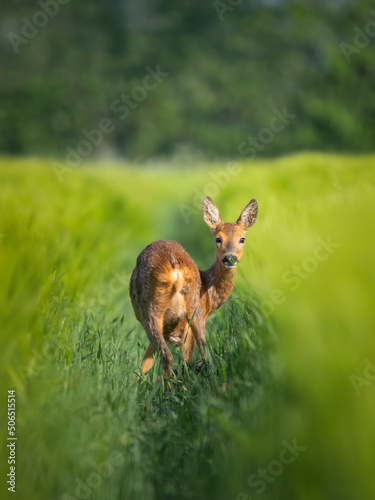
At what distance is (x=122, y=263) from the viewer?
849cm

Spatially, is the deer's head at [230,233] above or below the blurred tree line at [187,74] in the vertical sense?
below

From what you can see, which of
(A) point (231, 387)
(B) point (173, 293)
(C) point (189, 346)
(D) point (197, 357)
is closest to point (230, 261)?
(B) point (173, 293)

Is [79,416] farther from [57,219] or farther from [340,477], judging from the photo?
[57,219]

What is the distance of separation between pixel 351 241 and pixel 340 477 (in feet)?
3.27

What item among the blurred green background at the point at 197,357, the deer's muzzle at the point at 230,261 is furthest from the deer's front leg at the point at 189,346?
the deer's muzzle at the point at 230,261

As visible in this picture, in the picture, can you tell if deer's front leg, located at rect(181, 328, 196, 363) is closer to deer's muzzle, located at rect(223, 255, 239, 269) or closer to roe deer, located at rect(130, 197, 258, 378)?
roe deer, located at rect(130, 197, 258, 378)

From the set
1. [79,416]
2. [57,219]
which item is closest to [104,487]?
[79,416]

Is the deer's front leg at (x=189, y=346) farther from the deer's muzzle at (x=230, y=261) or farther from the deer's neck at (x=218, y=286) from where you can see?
the deer's muzzle at (x=230, y=261)

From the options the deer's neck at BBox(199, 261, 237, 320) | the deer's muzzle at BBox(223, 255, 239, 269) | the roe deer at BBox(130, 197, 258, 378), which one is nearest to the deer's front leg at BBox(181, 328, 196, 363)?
the roe deer at BBox(130, 197, 258, 378)

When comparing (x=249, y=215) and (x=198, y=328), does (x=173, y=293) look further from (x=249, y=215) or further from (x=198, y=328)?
(x=249, y=215)

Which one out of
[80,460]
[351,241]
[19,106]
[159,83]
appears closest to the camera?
[351,241]

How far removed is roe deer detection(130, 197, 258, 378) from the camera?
443 centimetres

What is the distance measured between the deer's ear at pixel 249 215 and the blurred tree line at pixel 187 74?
74.8ft

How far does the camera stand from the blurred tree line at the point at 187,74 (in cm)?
2816
